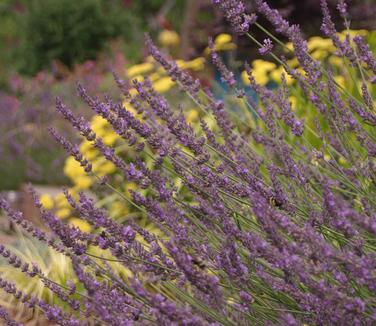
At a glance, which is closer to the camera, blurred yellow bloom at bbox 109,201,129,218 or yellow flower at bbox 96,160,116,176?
blurred yellow bloom at bbox 109,201,129,218

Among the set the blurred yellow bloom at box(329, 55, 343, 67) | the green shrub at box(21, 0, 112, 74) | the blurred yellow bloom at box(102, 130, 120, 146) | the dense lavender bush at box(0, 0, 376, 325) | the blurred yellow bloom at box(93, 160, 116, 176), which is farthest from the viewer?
the green shrub at box(21, 0, 112, 74)

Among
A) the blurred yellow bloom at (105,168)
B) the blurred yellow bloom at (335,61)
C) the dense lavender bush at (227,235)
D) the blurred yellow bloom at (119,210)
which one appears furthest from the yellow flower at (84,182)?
the dense lavender bush at (227,235)

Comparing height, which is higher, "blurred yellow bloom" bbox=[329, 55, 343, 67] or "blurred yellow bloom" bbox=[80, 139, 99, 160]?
"blurred yellow bloom" bbox=[329, 55, 343, 67]

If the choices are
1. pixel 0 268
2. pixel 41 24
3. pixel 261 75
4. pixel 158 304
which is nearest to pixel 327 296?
pixel 158 304

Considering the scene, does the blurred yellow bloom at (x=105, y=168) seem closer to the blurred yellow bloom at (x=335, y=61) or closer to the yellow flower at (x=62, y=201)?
the yellow flower at (x=62, y=201)

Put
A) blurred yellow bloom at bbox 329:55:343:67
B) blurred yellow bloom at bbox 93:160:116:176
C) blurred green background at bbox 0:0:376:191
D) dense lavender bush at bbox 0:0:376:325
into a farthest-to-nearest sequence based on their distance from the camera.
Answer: blurred green background at bbox 0:0:376:191
blurred yellow bloom at bbox 329:55:343:67
blurred yellow bloom at bbox 93:160:116:176
dense lavender bush at bbox 0:0:376:325

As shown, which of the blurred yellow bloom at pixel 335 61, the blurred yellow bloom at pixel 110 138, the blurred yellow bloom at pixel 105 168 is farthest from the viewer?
the blurred yellow bloom at pixel 335 61

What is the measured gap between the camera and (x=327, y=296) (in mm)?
1467

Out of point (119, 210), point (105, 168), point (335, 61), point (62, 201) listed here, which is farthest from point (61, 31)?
point (119, 210)

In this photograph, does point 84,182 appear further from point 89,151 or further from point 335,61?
point 335,61

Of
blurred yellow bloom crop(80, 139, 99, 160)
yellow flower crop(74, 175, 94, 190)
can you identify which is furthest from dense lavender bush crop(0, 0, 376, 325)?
blurred yellow bloom crop(80, 139, 99, 160)

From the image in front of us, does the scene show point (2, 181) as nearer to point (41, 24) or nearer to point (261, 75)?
point (261, 75)

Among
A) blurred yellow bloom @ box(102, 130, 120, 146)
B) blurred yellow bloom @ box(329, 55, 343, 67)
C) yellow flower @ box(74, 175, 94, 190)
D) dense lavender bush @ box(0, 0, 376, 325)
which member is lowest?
dense lavender bush @ box(0, 0, 376, 325)

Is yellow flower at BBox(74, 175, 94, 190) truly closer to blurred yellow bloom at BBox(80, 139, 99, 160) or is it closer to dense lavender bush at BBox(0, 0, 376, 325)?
blurred yellow bloom at BBox(80, 139, 99, 160)
